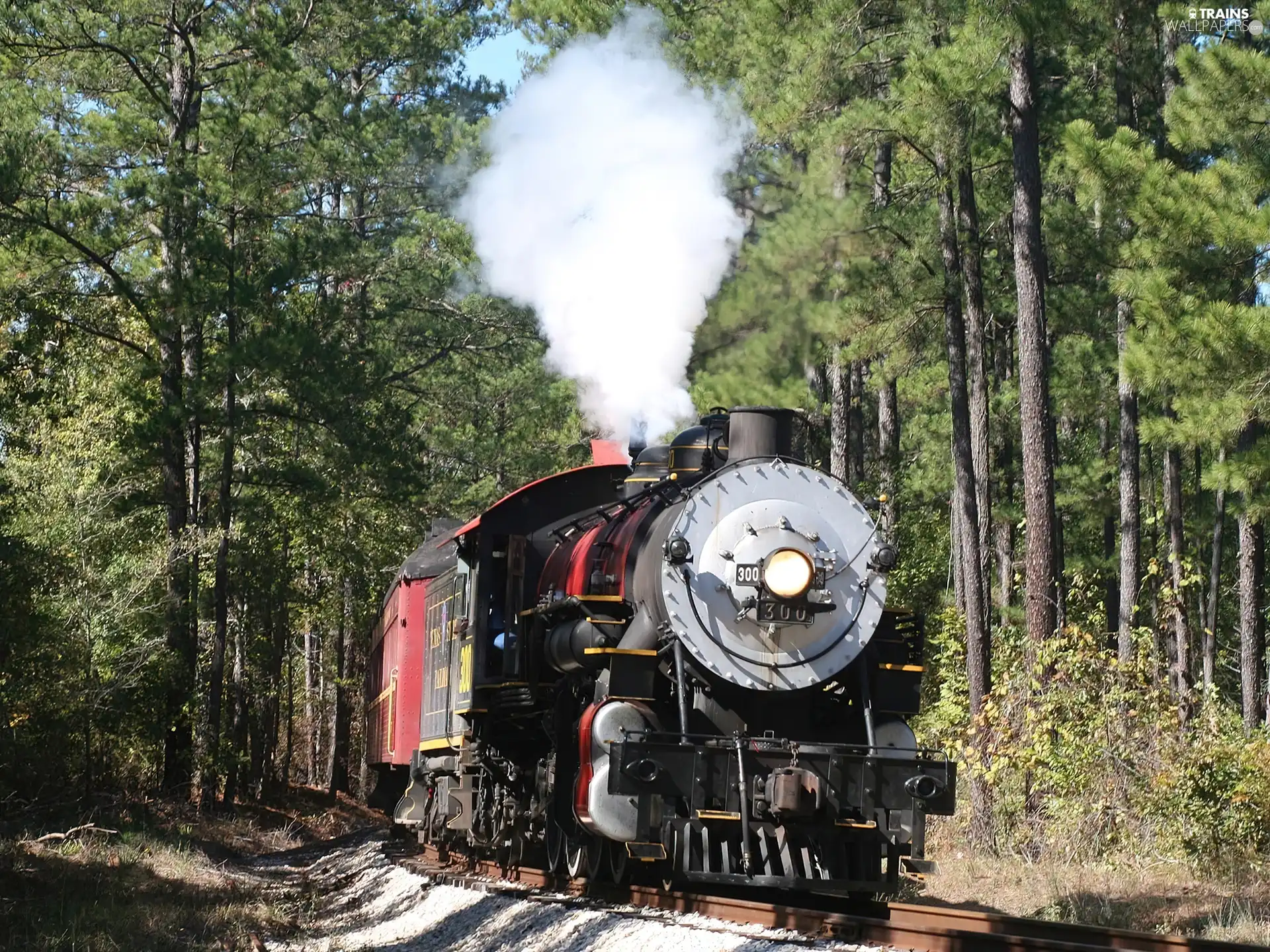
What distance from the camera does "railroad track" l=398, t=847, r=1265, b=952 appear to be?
24.5 feet

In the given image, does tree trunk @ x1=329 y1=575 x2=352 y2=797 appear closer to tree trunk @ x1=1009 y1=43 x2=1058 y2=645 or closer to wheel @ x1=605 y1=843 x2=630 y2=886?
tree trunk @ x1=1009 y1=43 x2=1058 y2=645

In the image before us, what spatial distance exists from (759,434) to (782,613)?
140 centimetres

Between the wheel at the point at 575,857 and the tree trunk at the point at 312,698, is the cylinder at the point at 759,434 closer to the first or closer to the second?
the wheel at the point at 575,857

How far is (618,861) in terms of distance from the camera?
11.1 metres

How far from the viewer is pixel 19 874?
11320 mm

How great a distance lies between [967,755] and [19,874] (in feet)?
29.0

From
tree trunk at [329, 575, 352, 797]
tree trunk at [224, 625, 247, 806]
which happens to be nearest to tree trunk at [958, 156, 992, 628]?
tree trunk at [224, 625, 247, 806]

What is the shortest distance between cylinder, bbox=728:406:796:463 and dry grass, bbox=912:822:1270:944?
13.1ft

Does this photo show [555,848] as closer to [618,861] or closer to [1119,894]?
[618,861]

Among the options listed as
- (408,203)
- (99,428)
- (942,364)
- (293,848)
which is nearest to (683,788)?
(293,848)

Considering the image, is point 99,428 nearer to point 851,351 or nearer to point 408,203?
point 408,203

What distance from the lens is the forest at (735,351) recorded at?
14.0 metres

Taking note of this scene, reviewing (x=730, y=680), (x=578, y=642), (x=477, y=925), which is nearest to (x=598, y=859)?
(x=477, y=925)

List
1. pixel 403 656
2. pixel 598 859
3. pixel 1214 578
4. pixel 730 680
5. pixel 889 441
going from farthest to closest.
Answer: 1. pixel 889 441
2. pixel 1214 578
3. pixel 403 656
4. pixel 598 859
5. pixel 730 680
